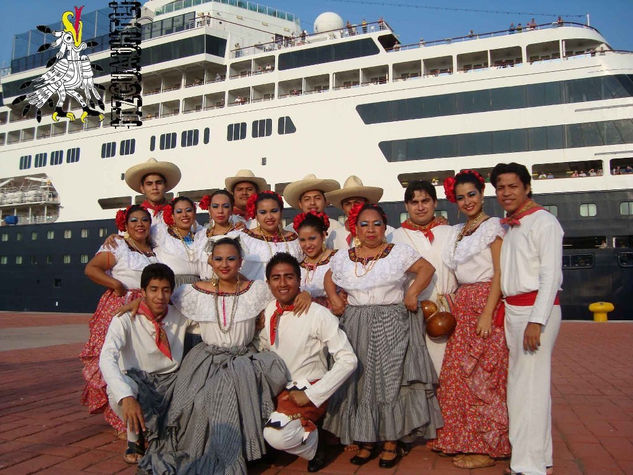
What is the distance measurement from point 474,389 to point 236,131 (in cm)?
1409

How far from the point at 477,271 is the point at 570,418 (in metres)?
1.75

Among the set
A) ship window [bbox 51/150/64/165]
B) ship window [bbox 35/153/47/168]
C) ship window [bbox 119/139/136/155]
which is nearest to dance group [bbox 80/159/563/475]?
ship window [bbox 119/139/136/155]

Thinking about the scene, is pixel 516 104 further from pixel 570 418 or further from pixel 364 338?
pixel 364 338

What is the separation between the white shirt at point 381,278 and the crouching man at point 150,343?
Answer: 1004mm

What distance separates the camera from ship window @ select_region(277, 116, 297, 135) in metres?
15.2

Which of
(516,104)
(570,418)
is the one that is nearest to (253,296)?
(570,418)

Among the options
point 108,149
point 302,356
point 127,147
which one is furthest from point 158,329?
point 108,149

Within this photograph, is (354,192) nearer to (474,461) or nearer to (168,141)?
(474,461)

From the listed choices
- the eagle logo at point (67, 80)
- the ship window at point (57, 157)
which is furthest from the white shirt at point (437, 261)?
the ship window at point (57, 157)

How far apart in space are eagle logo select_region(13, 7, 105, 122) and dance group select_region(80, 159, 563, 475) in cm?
1786

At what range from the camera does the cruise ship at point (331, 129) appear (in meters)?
12.5

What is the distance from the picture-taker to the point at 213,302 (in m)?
3.07

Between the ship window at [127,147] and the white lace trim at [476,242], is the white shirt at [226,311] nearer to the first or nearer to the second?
the white lace trim at [476,242]

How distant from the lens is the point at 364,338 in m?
3.10
